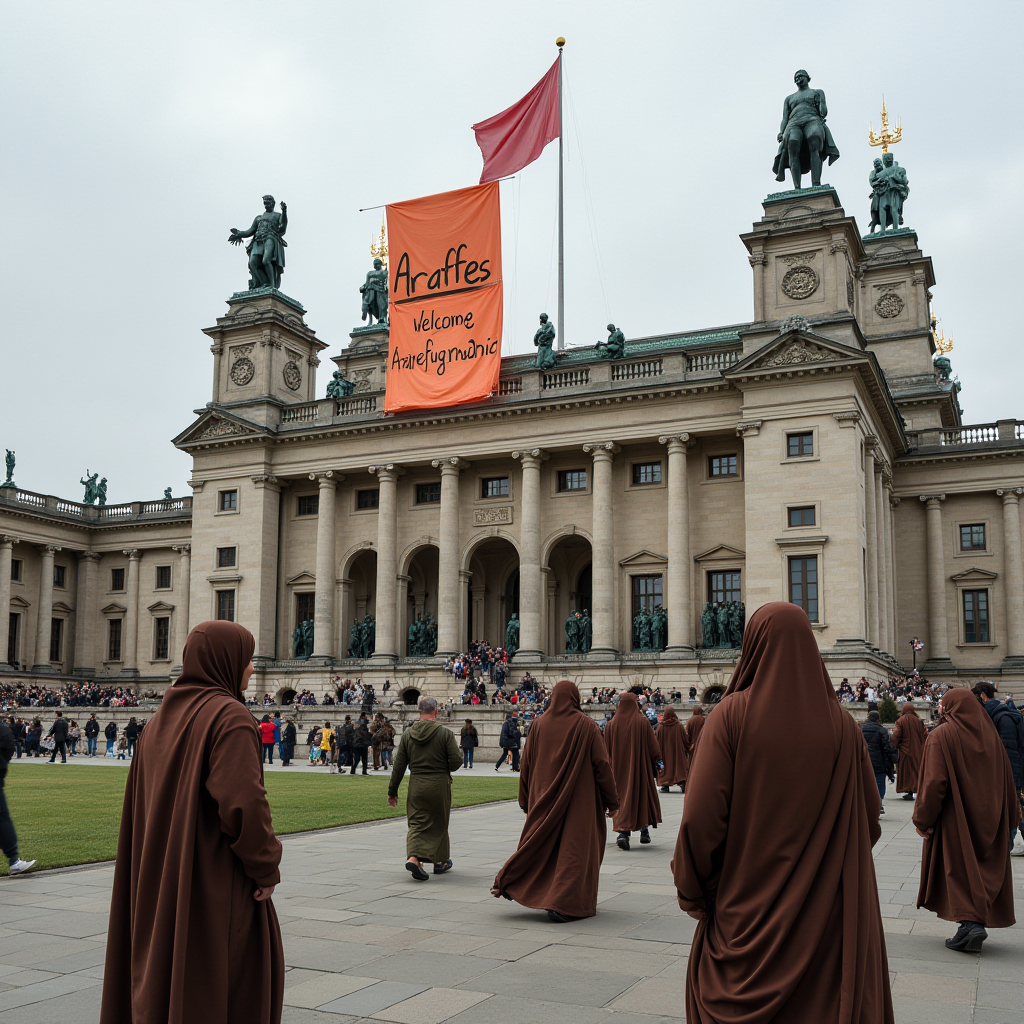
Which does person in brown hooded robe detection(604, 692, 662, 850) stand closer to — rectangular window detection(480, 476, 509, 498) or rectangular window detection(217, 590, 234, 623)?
rectangular window detection(480, 476, 509, 498)

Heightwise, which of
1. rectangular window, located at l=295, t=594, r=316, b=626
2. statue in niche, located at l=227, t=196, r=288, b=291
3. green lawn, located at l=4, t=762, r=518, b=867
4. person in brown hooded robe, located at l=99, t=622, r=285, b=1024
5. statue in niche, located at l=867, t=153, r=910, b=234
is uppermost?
statue in niche, located at l=867, t=153, r=910, b=234

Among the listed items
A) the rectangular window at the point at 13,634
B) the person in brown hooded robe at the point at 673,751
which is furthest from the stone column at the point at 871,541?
the rectangular window at the point at 13,634

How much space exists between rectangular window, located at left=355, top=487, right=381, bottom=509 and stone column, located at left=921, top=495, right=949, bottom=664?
2641cm

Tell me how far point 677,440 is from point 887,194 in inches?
1000

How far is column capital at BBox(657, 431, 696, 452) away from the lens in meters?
47.2

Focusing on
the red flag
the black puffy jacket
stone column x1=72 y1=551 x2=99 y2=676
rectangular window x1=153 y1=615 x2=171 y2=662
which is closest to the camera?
the black puffy jacket

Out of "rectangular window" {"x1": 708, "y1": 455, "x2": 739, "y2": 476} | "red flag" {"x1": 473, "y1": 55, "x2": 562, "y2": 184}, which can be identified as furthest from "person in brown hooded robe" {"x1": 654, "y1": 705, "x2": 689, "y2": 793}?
"red flag" {"x1": 473, "y1": 55, "x2": 562, "y2": 184}

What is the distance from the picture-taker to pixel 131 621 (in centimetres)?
6856

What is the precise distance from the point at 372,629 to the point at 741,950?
50500mm

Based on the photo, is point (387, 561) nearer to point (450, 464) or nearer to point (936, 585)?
point (450, 464)

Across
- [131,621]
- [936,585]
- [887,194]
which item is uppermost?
[887,194]

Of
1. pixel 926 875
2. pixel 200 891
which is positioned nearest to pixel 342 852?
pixel 926 875

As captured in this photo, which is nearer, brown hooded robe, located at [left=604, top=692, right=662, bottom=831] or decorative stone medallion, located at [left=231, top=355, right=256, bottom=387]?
brown hooded robe, located at [left=604, top=692, right=662, bottom=831]

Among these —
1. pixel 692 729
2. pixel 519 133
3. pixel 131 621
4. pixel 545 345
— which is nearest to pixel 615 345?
pixel 545 345
